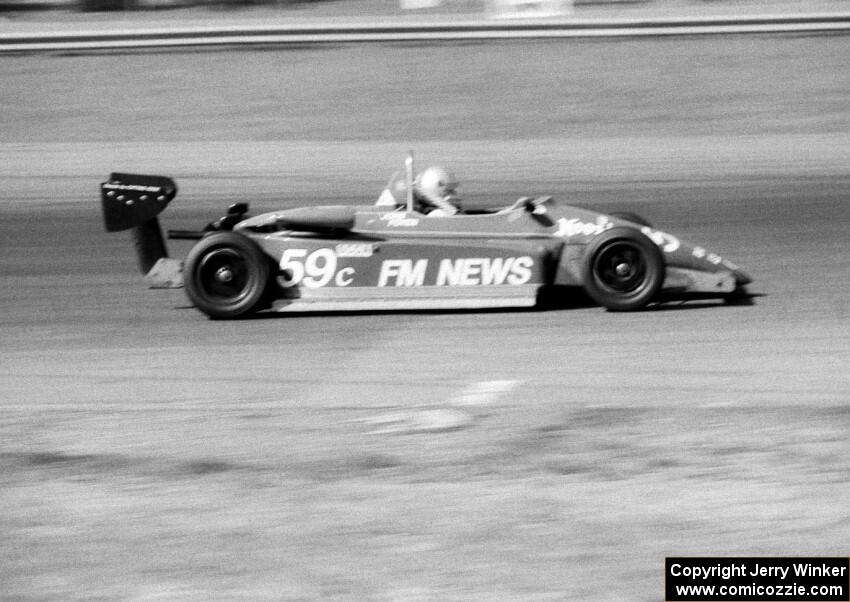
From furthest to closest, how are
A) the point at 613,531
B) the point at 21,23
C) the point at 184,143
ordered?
1. the point at 21,23
2. the point at 184,143
3. the point at 613,531

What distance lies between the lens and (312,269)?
8508mm

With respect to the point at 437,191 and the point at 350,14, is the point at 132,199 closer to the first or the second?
the point at 437,191

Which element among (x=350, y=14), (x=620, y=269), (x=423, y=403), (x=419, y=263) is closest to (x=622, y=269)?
(x=620, y=269)

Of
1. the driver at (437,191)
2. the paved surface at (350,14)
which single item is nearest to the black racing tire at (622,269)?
the driver at (437,191)

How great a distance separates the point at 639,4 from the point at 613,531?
1773cm

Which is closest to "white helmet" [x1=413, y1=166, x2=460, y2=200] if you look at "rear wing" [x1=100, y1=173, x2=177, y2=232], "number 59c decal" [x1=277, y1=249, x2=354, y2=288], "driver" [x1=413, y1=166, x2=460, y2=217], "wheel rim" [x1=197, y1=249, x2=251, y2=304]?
"driver" [x1=413, y1=166, x2=460, y2=217]

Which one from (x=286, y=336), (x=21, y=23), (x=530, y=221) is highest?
(x=21, y=23)

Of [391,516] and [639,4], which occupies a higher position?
[639,4]

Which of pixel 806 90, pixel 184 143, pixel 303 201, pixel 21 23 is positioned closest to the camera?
pixel 303 201

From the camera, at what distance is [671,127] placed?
615 inches

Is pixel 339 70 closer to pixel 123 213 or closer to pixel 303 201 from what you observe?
pixel 303 201

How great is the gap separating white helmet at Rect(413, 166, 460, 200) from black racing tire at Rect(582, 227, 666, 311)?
1.03 m

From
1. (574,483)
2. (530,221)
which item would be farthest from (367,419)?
(530,221)

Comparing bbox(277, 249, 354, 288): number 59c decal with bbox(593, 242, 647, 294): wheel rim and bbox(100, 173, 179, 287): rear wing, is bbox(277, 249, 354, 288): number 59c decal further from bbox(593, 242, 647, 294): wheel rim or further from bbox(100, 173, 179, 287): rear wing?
bbox(593, 242, 647, 294): wheel rim
